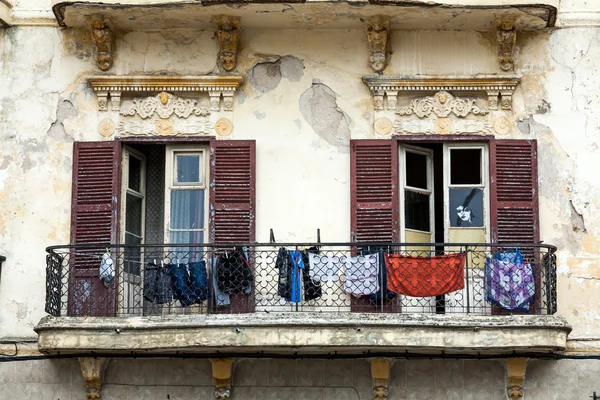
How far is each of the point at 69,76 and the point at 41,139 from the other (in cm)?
80

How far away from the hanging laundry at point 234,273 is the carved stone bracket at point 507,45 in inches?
145

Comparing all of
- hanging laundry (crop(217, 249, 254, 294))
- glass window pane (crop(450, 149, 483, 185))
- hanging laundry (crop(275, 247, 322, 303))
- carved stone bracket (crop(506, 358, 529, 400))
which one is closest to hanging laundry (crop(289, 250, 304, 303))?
hanging laundry (crop(275, 247, 322, 303))

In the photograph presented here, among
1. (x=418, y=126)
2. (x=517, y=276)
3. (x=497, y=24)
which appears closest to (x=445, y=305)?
(x=517, y=276)

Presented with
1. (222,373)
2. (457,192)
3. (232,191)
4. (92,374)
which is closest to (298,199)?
(232,191)

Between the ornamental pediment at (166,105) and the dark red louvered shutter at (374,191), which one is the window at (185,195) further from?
the dark red louvered shutter at (374,191)

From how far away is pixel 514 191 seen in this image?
16406mm

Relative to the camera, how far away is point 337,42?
1694 centimetres

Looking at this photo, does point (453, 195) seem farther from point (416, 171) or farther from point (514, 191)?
point (514, 191)

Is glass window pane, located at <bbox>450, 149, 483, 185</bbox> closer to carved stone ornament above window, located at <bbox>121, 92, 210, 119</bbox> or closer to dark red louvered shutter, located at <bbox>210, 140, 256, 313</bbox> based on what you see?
dark red louvered shutter, located at <bbox>210, 140, 256, 313</bbox>

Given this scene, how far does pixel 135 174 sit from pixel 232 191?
1.40 metres

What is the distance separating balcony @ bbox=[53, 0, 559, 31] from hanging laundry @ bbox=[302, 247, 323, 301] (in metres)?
2.69

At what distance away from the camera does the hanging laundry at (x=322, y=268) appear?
15867 millimetres

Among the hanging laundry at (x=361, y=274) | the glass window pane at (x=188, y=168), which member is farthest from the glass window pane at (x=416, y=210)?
the glass window pane at (x=188, y=168)

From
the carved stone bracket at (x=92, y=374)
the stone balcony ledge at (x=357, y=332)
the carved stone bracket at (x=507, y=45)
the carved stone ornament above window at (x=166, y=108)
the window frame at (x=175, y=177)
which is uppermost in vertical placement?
the carved stone bracket at (x=507, y=45)
